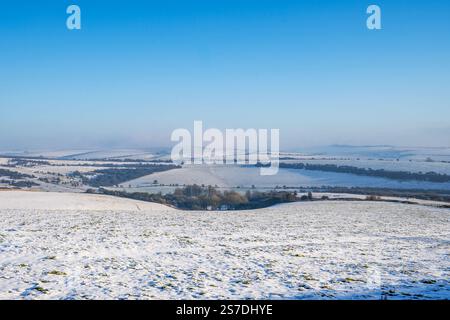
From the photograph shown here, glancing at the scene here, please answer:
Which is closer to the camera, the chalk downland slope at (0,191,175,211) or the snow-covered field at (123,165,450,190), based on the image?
the chalk downland slope at (0,191,175,211)

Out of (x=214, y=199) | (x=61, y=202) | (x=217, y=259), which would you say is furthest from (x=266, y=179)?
(x=217, y=259)

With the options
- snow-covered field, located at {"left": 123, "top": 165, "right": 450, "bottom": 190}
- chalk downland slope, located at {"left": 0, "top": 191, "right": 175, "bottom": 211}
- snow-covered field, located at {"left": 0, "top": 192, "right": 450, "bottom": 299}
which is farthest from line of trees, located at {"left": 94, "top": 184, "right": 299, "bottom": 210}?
snow-covered field, located at {"left": 0, "top": 192, "right": 450, "bottom": 299}

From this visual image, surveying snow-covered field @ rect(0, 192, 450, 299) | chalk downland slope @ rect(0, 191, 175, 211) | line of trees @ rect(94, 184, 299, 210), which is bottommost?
line of trees @ rect(94, 184, 299, 210)

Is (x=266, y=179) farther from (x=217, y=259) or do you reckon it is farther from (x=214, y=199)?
(x=217, y=259)

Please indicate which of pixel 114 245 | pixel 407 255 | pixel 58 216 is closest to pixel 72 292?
pixel 114 245

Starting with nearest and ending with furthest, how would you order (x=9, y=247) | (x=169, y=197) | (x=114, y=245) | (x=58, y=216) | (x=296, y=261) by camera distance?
(x=296, y=261)
(x=9, y=247)
(x=114, y=245)
(x=58, y=216)
(x=169, y=197)

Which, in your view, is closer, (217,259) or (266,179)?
(217,259)

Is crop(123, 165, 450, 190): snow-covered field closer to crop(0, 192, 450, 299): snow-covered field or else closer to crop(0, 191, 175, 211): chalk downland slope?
crop(0, 191, 175, 211): chalk downland slope
